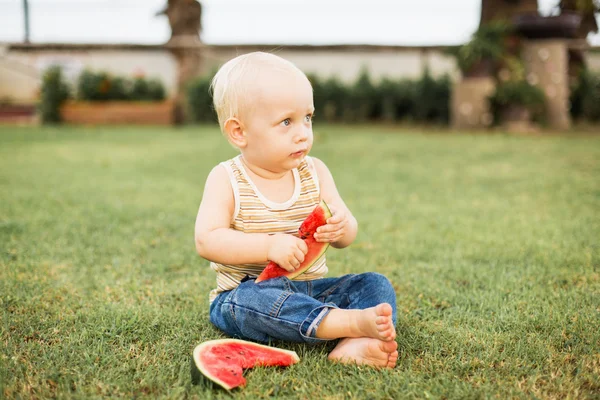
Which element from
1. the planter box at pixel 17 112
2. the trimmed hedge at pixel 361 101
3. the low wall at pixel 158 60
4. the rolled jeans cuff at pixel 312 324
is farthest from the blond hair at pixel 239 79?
the planter box at pixel 17 112

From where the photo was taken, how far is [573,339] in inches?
78.0

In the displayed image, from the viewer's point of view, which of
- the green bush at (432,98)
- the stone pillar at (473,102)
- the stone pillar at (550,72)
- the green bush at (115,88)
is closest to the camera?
the stone pillar at (473,102)

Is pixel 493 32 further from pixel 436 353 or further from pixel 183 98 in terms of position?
pixel 436 353

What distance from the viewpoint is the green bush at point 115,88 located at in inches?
497

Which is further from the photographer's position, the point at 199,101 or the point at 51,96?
the point at 199,101

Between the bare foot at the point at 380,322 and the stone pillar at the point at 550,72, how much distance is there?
31.5 feet

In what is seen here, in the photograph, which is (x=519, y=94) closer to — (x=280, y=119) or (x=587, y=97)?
(x=587, y=97)

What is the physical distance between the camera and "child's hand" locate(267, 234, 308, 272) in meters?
1.92

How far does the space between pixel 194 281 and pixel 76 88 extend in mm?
11401

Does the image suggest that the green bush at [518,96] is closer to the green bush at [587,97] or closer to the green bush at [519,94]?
the green bush at [519,94]

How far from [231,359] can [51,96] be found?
38.3ft

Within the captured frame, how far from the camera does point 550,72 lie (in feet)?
33.6

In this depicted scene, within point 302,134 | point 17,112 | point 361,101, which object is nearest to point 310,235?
point 302,134

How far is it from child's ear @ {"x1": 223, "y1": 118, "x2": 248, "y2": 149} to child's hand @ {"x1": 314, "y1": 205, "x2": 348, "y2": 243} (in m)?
0.43
